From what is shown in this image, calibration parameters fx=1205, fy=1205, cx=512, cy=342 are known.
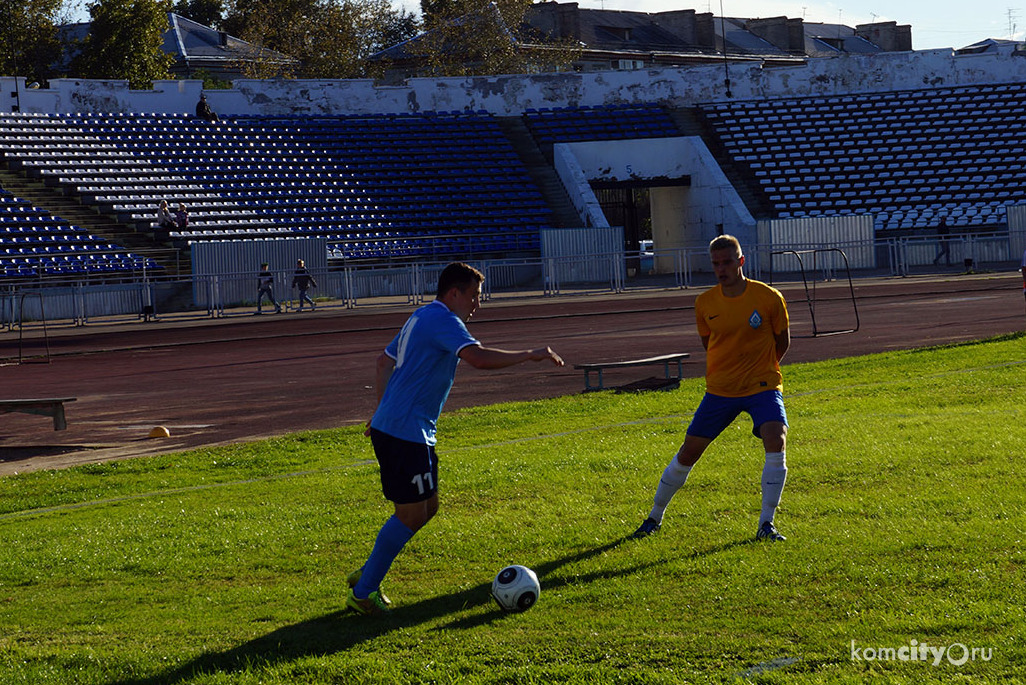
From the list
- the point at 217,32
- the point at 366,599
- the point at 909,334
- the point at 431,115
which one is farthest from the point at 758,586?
the point at 217,32

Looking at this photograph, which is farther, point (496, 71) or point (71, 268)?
point (496, 71)

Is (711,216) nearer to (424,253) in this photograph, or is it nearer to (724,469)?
(424,253)

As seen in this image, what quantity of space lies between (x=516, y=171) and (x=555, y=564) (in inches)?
1622

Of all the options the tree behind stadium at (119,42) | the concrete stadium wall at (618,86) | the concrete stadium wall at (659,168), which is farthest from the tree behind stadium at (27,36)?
the concrete stadium wall at (659,168)

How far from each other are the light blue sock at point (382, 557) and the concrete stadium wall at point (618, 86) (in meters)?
44.3

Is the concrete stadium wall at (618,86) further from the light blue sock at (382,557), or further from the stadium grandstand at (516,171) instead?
the light blue sock at (382,557)

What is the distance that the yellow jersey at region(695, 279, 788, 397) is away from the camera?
26.8 ft

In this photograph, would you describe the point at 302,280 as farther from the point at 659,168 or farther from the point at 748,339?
the point at 748,339

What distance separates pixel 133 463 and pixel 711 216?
36.5 meters

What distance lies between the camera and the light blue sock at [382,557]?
267 inches

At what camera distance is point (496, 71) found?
76.5 meters

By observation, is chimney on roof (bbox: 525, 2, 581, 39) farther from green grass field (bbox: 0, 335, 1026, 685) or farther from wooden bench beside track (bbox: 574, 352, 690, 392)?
green grass field (bbox: 0, 335, 1026, 685)

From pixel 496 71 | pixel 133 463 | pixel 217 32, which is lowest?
pixel 133 463

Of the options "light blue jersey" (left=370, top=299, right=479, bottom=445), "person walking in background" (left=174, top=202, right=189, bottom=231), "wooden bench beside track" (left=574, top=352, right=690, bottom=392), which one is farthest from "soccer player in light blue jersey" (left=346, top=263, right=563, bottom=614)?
"person walking in background" (left=174, top=202, right=189, bottom=231)
